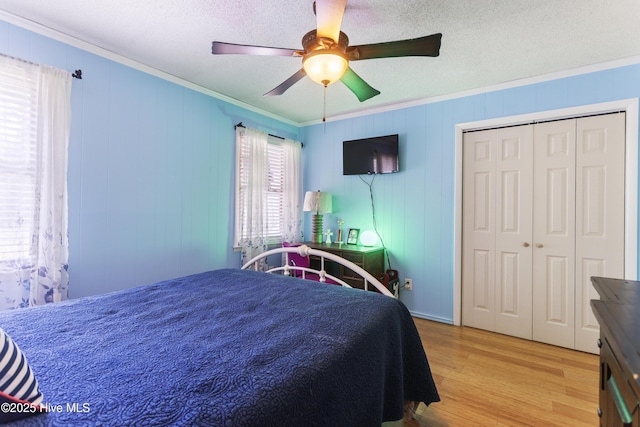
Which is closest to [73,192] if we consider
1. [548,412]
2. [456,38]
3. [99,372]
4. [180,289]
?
[180,289]

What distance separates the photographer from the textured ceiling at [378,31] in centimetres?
182

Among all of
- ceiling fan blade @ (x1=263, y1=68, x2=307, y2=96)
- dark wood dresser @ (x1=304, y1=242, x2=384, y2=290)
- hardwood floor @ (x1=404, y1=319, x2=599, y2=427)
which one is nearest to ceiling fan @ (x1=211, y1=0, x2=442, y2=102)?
ceiling fan blade @ (x1=263, y1=68, x2=307, y2=96)

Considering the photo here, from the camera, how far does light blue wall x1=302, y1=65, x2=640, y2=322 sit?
2.99 m

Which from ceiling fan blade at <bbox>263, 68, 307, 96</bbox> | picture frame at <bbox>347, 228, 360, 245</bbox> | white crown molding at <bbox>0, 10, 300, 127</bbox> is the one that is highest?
white crown molding at <bbox>0, 10, 300, 127</bbox>

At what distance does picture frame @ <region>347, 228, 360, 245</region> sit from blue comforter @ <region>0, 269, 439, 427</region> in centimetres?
188

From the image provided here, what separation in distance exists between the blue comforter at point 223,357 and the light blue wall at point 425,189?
1773mm

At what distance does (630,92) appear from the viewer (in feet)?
7.88

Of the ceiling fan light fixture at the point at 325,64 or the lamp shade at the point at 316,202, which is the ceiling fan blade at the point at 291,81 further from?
the lamp shade at the point at 316,202

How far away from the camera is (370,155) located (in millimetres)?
3590

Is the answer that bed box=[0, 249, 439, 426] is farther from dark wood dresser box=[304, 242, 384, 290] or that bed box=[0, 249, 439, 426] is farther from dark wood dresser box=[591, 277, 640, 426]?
dark wood dresser box=[304, 242, 384, 290]

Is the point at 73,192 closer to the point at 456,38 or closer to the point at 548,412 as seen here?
the point at 456,38

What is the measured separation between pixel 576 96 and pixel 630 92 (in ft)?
1.12

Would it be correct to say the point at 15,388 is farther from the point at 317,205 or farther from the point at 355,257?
the point at 317,205

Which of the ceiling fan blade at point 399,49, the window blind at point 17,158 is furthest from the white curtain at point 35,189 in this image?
the ceiling fan blade at point 399,49
